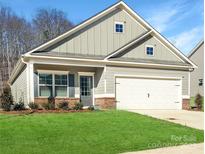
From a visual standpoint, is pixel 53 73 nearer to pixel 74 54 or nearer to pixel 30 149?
pixel 74 54

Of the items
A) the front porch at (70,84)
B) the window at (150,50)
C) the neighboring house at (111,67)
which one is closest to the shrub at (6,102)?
the neighboring house at (111,67)

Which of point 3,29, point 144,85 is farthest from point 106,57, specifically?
point 3,29

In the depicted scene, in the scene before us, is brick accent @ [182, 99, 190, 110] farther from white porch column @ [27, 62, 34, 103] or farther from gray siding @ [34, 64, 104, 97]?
white porch column @ [27, 62, 34, 103]

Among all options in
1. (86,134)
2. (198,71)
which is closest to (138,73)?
(86,134)

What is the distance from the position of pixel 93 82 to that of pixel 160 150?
41.5ft

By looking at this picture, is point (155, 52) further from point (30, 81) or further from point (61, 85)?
point (30, 81)

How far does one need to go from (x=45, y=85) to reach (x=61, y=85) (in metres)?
1.11

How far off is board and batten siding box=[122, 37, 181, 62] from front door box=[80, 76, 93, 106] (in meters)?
2.93

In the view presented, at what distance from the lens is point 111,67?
20578mm

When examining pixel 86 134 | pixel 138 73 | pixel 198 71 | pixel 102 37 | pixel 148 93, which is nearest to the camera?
pixel 86 134

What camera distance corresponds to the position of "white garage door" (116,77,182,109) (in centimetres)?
2081

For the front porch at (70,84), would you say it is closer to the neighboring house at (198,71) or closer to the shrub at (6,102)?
the shrub at (6,102)

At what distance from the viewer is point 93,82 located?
21.3 meters

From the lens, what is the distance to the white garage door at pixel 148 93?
20.8m
